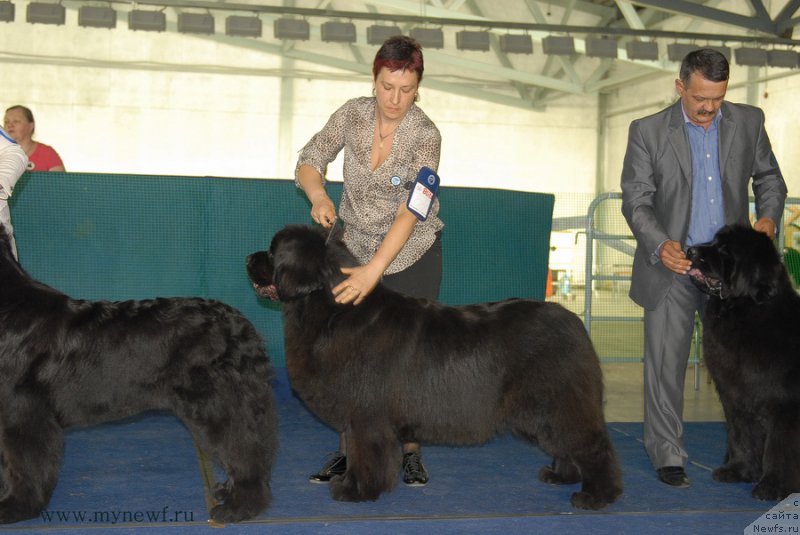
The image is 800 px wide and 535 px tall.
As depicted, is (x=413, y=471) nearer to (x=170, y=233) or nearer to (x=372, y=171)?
(x=372, y=171)

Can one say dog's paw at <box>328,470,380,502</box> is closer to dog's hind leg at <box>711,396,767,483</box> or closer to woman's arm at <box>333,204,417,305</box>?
woman's arm at <box>333,204,417,305</box>

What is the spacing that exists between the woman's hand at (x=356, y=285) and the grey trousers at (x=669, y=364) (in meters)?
1.87

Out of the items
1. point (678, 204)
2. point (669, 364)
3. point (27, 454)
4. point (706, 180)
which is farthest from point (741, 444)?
point (27, 454)

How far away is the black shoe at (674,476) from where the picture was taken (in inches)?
168

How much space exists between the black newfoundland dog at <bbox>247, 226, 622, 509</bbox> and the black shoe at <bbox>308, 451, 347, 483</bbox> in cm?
53

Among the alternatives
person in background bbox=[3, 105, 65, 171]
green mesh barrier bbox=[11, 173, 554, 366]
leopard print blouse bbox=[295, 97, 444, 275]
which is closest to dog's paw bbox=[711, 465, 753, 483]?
leopard print blouse bbox=[295, 97, 444, 275]

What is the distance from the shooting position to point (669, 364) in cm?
441

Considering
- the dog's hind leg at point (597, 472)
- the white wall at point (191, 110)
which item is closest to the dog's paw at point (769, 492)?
the dog's hind leg at point (597, 472)

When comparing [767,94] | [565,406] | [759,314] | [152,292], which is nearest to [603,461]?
[565,406]

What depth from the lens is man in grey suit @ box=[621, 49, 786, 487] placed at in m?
4.27

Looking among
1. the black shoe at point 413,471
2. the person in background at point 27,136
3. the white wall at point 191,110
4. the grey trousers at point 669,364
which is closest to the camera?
the black shoe at point 413,471

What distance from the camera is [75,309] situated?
336cm

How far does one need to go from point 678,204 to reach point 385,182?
67.9 inches

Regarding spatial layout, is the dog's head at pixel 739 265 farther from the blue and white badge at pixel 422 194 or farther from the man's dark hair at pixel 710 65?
the blue and white badge at pixel 422 194
